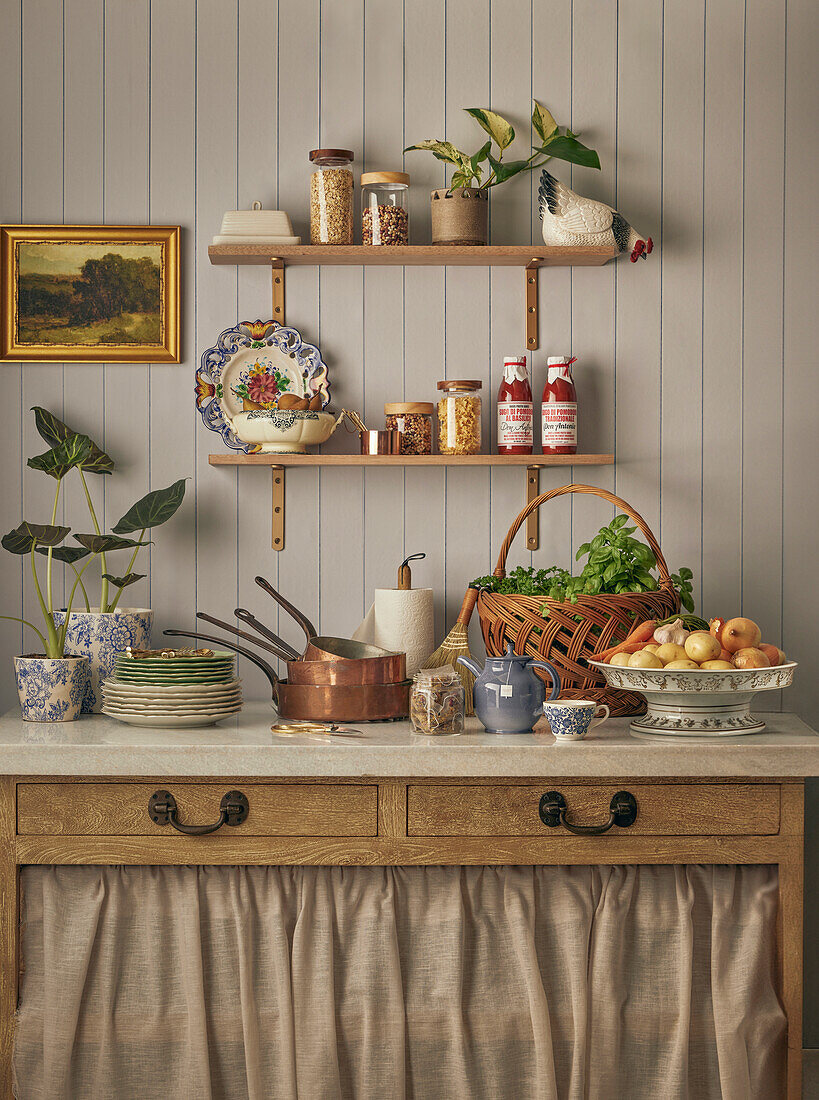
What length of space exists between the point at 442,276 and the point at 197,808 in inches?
52.1

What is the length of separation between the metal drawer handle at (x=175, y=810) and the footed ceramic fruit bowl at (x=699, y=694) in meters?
0.71

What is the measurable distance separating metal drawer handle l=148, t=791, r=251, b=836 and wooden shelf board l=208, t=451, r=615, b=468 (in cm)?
75

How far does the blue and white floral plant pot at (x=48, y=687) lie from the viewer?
200cm

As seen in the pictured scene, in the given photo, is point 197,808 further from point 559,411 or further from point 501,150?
point 501,150

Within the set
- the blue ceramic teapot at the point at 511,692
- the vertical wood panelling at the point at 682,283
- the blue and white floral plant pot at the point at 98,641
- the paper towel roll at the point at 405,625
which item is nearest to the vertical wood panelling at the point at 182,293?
the blue and white floral plant pot at the point at 98,641

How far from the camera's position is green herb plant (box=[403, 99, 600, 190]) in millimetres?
2209

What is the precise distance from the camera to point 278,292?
2.33 metres

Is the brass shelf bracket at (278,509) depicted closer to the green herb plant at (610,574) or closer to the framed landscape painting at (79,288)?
the framed landscape painting at (79,288)

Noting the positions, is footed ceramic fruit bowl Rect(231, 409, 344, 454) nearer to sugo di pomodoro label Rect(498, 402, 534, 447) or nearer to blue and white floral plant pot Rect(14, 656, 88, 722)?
sugo di pomodoro label Rect(498, 402, 534, 447)

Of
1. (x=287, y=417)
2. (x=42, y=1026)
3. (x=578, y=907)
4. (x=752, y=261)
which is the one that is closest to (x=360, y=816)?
(x=578, y=907)

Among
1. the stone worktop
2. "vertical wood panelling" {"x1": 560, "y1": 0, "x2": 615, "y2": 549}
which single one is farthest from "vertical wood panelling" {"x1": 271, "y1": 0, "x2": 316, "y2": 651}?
the stone worktop

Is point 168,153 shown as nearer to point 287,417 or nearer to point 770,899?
point 287,417

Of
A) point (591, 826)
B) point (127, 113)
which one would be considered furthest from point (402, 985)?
point (127, 113)

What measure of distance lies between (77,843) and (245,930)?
34 cm
